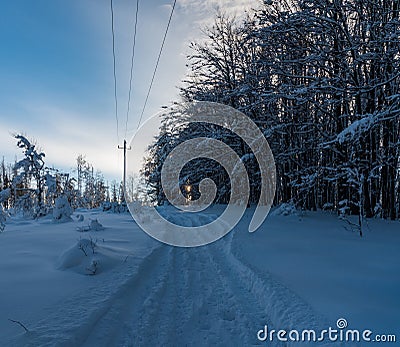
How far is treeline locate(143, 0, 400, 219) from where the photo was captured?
883 cm

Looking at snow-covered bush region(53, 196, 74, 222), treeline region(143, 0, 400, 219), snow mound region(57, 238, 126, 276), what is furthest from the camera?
snow-covered bush region(53, 196, 74, 222)

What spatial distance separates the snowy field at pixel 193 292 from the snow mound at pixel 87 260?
0.9 inches

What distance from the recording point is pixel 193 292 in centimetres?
454

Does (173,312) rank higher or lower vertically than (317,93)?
lower

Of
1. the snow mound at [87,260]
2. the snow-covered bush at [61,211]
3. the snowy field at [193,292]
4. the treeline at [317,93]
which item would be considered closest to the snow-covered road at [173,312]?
the snowy field at [193,292]

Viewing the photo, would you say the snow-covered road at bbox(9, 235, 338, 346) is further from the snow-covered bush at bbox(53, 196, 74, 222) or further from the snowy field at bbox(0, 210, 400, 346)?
the snow-covered bush at bbox(53, 196, 74, 222)

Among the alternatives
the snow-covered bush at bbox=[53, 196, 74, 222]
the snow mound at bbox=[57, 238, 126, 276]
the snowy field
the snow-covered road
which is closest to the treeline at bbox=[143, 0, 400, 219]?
the snowy field

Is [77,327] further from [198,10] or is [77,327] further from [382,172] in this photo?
[198,10]

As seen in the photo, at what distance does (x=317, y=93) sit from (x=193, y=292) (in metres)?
8.27

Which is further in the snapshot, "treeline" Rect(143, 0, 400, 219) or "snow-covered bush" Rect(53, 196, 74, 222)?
"snow-covered bush" Rect(53, 196, 74, 222)

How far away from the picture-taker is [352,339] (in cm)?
276

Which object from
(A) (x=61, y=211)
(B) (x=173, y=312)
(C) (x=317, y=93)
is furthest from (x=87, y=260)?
(A) (x=61, y=211)

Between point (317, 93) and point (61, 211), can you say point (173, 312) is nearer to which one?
point (317, 93)

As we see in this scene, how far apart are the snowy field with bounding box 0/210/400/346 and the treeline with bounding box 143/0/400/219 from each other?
3122 mm
